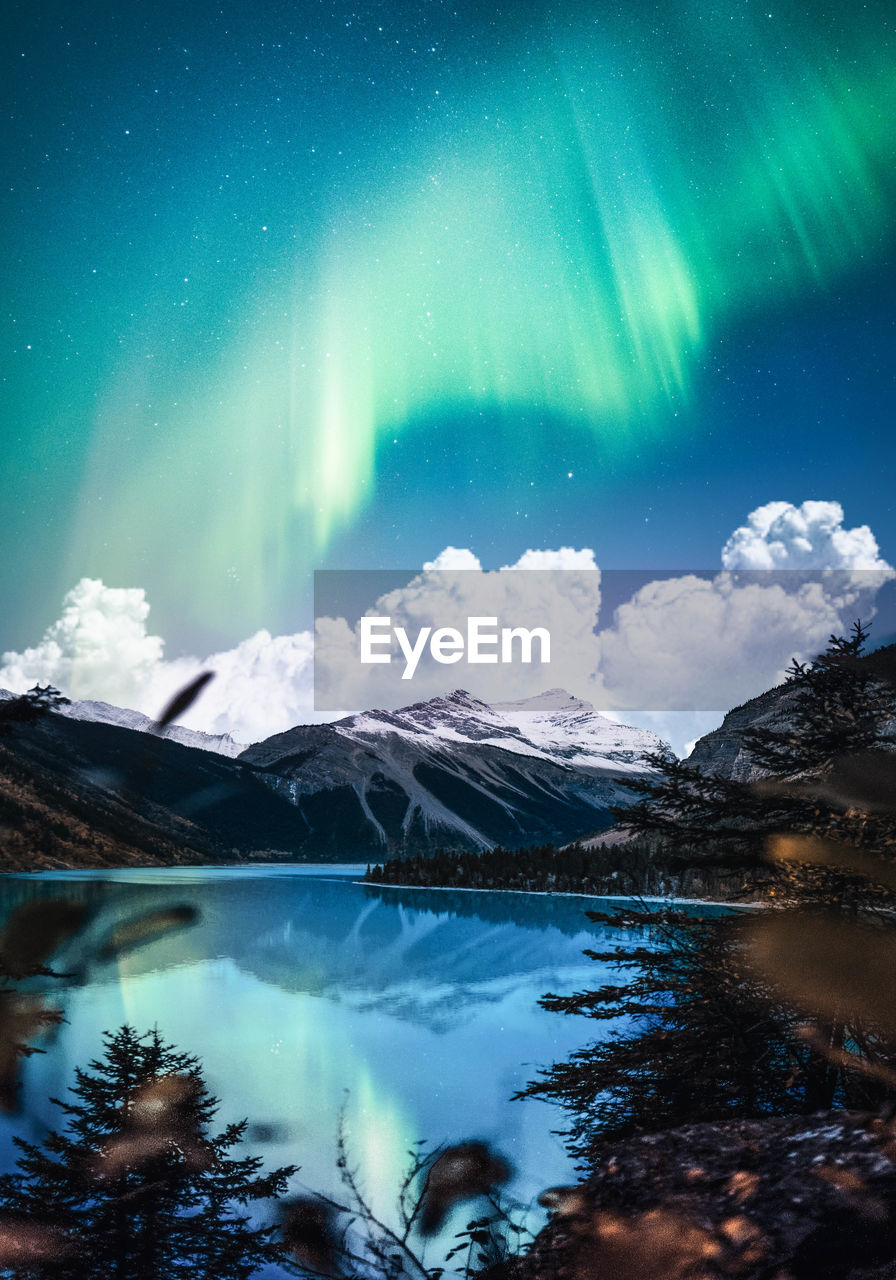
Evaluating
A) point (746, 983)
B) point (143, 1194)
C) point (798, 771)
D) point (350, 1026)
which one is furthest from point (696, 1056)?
point (350, 1026)

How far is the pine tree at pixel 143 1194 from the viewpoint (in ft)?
36.0

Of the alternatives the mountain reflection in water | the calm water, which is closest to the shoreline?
the mountain reflection in water

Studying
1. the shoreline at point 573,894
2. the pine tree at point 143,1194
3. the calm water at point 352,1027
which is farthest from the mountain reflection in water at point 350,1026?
the shoreline at point 573,894

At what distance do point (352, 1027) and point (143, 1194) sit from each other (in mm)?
28877

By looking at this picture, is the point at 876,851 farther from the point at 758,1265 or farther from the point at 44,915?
the point at 44,915

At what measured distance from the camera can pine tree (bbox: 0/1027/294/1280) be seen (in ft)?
36.0

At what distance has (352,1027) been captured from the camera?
3938 cm

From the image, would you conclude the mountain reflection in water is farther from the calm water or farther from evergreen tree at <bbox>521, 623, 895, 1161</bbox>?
evergreen tree at <bbox>521, 623, 895, 1161</bbox>

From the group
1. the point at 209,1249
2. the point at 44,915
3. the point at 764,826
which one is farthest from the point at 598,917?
the point at 44,915

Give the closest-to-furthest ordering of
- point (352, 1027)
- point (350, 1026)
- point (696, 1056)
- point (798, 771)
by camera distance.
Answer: point (696, 1056), point (798, 771), point (352, 1027), point (350, 1026)

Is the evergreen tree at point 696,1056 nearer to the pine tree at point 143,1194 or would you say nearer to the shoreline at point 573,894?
the pine tree at point 143,1194

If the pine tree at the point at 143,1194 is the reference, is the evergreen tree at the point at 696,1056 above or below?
above

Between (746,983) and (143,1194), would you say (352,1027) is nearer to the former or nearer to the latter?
(143,1194)

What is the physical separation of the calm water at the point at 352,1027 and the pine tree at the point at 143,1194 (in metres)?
2.48
